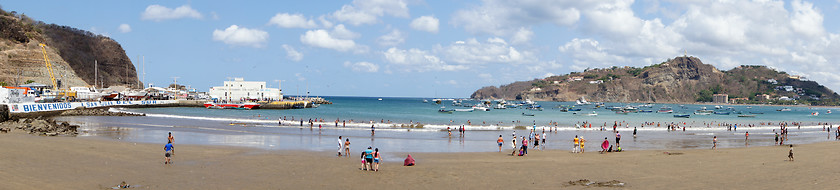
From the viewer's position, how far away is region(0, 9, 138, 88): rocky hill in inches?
3752

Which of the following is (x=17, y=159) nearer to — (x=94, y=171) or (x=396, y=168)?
(x=94, y=171)

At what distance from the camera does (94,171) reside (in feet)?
56.2

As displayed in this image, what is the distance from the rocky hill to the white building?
28719mm

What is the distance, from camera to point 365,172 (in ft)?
62.7

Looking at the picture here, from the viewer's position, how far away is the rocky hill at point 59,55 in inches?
3752

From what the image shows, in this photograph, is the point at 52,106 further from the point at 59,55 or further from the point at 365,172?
the point at 59,55

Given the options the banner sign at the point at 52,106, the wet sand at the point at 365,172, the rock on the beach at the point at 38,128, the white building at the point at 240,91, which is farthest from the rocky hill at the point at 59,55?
the wet sand at the point at 365,172

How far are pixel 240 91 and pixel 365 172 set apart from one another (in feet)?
393

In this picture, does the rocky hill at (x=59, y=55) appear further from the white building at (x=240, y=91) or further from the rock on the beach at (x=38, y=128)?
the rock on the beach at (x=38, y=128)

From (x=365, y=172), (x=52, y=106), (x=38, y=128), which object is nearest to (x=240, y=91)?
(x=52, y=106)

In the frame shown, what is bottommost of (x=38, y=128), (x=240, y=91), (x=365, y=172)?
(x=365, y=172)

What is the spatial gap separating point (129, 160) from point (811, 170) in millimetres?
26210

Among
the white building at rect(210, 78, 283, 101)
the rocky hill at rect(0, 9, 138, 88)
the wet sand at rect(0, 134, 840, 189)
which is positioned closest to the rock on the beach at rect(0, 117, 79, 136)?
the wet sand at rect(0, 134, 840, 189)

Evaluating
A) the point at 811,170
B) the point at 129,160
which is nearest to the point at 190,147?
the point at 129,160
